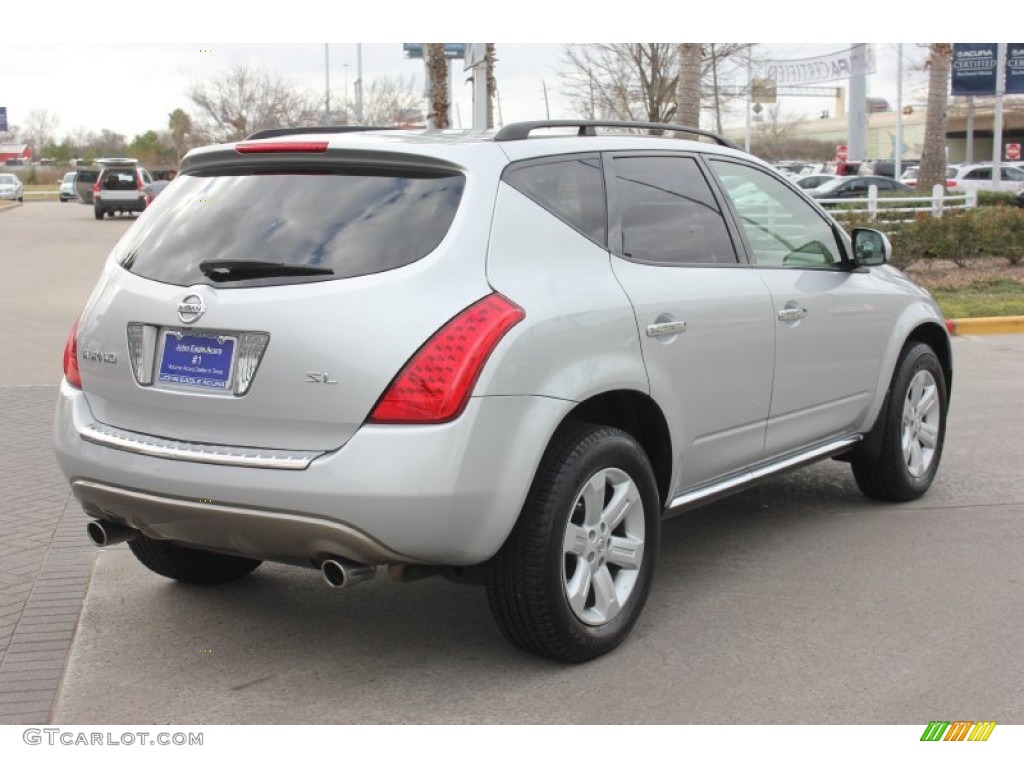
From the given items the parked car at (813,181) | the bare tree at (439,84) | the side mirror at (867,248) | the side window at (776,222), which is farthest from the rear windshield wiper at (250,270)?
the parked car at (813,181)

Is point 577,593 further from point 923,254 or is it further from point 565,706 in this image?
point 923,254

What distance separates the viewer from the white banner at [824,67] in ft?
126

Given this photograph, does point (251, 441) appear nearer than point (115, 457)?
Yes

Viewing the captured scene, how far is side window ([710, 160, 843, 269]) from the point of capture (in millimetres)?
5301

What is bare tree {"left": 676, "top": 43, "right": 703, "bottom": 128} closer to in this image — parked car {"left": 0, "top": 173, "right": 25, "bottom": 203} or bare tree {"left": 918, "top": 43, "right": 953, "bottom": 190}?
bare tree {"left": 918, "top": 43, "right": 953, "bottom": 190}

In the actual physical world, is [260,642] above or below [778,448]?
below

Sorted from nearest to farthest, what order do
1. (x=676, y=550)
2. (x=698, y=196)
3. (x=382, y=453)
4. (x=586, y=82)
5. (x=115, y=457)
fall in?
(x=382, y=453) < (x=115, y=457) < (x=698, y=196) < (x=676, y=550) < (x=586, y=82)

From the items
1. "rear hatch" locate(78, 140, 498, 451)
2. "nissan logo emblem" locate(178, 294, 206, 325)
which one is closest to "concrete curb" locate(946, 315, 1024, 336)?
"rear hatch" locate(78, 140, 498, 451)

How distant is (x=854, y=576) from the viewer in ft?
16.9

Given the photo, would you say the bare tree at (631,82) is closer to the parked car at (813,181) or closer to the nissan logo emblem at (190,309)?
the parked car at (813,181)

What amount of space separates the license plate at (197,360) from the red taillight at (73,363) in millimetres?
549

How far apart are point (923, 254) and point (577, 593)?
13.6m

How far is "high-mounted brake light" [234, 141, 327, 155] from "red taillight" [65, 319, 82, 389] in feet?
2.84

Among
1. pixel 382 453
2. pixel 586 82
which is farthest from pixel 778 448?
pixel 586 82
